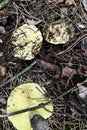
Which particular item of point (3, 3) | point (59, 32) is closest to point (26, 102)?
point (59, 32)

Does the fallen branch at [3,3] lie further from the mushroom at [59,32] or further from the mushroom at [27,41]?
the mushroom at [59,32]

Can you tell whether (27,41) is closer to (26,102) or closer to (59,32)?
(59,32)

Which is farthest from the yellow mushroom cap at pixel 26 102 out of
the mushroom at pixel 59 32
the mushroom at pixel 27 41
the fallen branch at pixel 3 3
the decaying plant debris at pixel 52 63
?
the fallen branch at pixel 3 3

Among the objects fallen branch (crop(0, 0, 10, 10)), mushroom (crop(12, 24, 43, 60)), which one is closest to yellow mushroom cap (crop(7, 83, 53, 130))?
mushroom (crop(12, 24, 43, 60))

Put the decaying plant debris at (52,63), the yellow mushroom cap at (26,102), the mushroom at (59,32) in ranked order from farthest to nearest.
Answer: the mushroom at (59,32) → the decaying plant debris at (52,63) → the yellow mushroom cap at (26,102)

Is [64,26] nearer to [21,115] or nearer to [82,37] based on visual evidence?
[82,37]

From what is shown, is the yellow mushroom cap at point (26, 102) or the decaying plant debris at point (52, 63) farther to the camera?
the decaying plant debris at point (52, 63)

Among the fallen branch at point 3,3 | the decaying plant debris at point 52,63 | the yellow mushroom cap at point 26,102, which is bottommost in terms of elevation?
the yellow mushroom cap at point 26,102

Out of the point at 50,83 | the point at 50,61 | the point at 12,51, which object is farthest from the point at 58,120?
the point at 12,51
